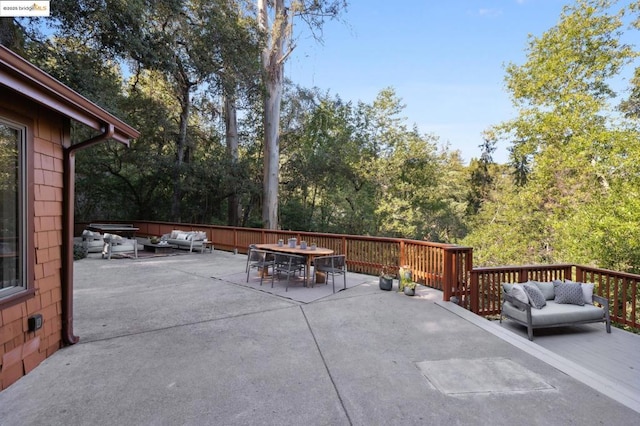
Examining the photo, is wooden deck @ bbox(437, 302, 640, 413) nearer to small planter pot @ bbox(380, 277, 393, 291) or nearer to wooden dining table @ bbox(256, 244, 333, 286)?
small planter pot @ bbox(380, 277, 393, 291)

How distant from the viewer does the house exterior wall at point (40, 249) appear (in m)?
2.36

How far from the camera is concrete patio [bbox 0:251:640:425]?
6.81 feet

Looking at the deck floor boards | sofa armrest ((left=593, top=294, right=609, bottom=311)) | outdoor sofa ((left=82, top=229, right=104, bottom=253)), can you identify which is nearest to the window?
the deck floor boards

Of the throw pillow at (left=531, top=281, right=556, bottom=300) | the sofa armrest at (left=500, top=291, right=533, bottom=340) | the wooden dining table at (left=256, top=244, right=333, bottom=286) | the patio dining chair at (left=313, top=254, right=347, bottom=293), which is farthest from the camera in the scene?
the wooden dining table at (left=256, top=244, right=333, bottom=286)

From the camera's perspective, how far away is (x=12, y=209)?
2.46m

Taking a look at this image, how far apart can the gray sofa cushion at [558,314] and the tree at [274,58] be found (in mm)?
9149

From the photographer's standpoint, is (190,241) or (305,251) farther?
(190,241)

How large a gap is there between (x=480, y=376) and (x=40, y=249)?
12.8ft

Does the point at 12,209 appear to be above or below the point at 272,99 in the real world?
below

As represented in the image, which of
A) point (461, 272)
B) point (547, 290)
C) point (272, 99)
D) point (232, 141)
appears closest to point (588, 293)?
point (547, 290)

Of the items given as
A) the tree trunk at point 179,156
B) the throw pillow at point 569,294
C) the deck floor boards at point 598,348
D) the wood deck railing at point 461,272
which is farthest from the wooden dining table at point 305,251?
the tree trunk at point 179,156

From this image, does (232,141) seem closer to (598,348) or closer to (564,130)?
(564,130)

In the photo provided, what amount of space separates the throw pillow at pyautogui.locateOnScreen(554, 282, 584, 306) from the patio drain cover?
8.41ft

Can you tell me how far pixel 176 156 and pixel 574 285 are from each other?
15409 mm
